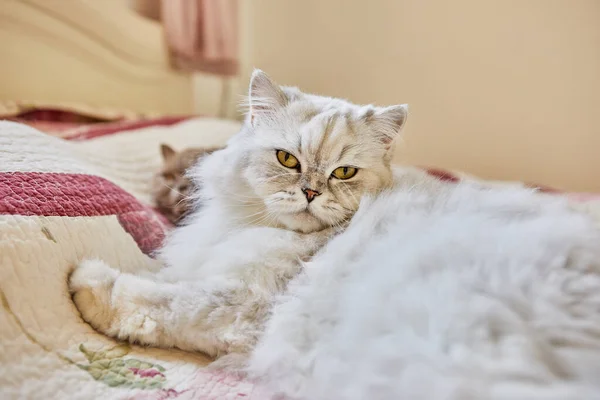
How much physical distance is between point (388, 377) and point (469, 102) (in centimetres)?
293

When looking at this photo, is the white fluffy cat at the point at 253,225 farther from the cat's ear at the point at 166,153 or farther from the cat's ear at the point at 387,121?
the cat's ear at the point at 166,153

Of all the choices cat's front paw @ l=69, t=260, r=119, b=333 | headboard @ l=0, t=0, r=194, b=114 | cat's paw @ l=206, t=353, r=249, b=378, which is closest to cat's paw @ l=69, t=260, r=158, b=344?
cat's front paw @ l=69, t=260, r=119, b=333

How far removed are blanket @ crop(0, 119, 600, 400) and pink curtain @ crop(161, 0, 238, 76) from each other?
5.50ft

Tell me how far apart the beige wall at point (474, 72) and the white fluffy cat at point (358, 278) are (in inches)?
89.0

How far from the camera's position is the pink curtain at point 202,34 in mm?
2705

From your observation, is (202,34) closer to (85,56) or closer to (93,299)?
(85,56)

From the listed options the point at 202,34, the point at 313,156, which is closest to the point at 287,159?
the point at 313,156

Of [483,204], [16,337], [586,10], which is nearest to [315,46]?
[586,10]

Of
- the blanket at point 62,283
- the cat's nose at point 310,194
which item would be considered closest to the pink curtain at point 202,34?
the blanket at point 62,283

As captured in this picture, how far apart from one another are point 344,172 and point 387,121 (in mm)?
174

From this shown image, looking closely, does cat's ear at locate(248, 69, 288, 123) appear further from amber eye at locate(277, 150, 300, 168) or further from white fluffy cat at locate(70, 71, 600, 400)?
amber eye at locate(277, 150, 300, 168)

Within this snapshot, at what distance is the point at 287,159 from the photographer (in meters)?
1.09

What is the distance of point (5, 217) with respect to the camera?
0.85m

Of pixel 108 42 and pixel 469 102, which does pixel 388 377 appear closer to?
pixel 108 42
